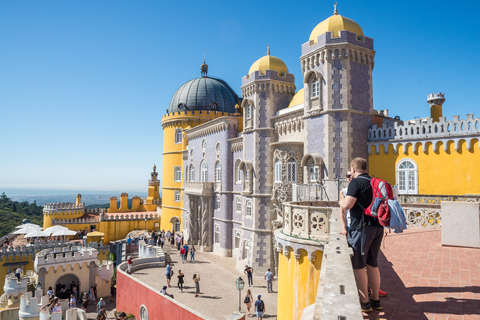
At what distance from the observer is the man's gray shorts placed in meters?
4.44

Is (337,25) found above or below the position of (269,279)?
above

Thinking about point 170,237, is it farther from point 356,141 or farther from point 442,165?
point 442,165

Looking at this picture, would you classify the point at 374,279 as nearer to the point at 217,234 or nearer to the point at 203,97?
the point at 217,234

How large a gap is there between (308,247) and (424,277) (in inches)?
114

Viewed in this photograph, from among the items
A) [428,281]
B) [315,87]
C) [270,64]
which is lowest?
[428,281]

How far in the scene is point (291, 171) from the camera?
21.3 m

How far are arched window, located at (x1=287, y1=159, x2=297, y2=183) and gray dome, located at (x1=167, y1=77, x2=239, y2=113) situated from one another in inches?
786

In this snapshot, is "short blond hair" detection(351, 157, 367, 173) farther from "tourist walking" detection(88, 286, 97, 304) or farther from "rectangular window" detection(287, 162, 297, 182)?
"tourist walking" detection(88, 286, 97, 304)

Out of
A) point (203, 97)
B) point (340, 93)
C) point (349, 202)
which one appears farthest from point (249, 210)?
point (349, 202)

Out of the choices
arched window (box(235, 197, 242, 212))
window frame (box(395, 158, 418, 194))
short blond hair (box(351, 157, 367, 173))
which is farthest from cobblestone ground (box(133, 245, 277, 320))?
short blond hair (box(351, 157, 367, 173))

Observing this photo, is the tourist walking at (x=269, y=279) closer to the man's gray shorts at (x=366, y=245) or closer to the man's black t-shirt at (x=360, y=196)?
the man's gray shorts at (x=366, y=245)

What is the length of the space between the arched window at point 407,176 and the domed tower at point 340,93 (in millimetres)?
2129

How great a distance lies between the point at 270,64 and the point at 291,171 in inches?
341

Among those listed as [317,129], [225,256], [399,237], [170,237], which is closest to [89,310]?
[225,256]
